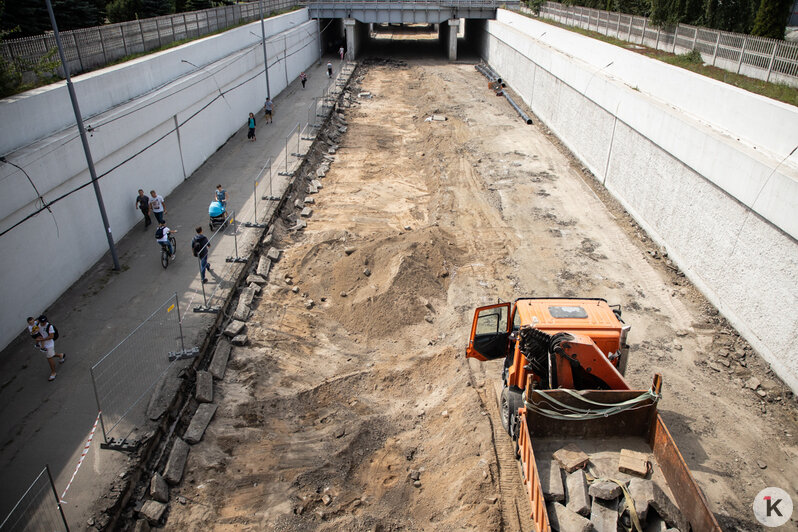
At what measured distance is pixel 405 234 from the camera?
17.0 metres

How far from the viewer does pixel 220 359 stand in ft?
37.6

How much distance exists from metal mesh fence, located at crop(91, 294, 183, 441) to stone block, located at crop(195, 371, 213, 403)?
0.76 m

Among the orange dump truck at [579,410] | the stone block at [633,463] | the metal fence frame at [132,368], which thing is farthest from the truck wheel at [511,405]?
→ the metal fence frame at [132,368]

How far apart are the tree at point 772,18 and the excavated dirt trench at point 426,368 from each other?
8318 millimetres

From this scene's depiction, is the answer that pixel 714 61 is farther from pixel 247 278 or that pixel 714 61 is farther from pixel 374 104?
pixel 374 104

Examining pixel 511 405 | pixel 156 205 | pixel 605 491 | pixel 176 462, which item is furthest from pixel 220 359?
pixel 605 491

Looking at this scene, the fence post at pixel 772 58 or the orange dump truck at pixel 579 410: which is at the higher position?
the fence post at pixel 772 58

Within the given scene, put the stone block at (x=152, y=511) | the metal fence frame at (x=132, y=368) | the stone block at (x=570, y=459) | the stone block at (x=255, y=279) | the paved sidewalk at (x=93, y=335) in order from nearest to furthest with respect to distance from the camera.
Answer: the stone block at (x=570, y=459) < the stone block at (x=152, y=511) < the paved sidewalk at (x=93, y=335) < the metal fence frame at (x=132, y=368) < the stone block at (x=255, y=279)

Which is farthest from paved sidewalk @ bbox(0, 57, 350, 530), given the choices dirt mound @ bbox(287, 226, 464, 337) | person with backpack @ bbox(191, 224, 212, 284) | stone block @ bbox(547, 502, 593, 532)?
stone block @ bbox(547, 502, 593, 532)

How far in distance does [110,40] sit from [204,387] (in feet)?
44.4

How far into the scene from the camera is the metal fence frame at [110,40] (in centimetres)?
1419

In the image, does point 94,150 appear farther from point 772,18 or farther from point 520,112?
point 772,18

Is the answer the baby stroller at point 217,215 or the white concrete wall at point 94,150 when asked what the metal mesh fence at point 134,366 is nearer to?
the white concrete wall at point 94,150

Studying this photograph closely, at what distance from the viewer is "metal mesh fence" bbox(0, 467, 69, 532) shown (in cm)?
759
